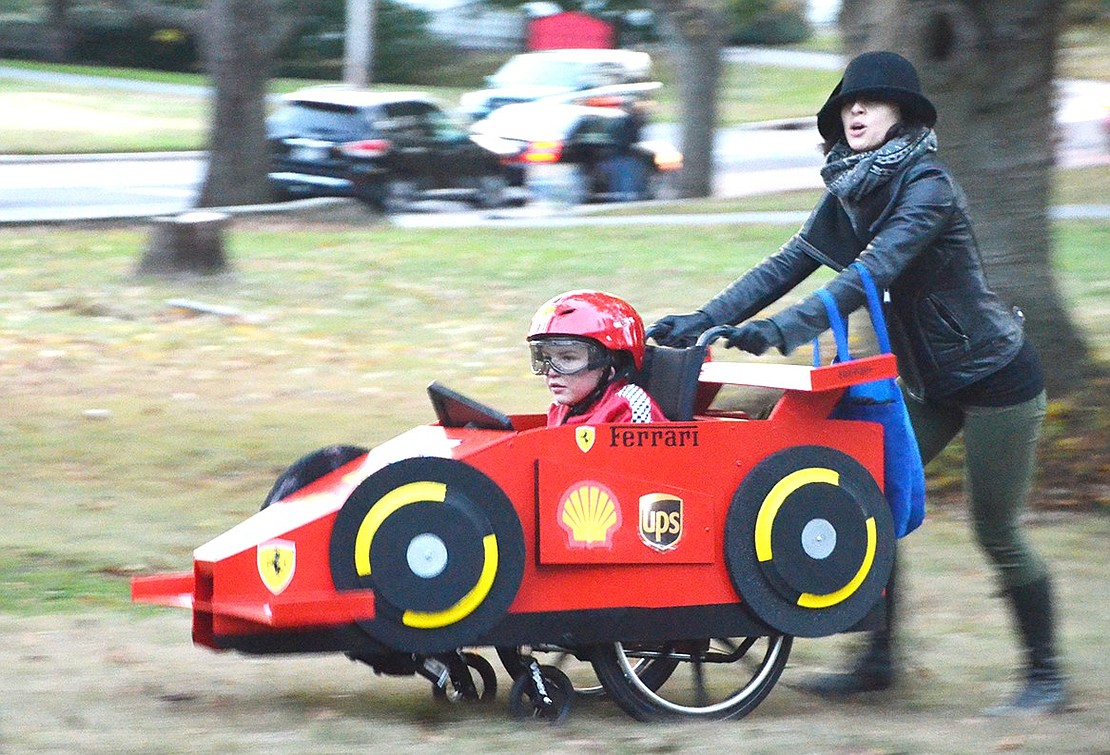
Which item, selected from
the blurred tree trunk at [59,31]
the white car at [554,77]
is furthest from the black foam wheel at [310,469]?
→ the blurred tree trunk at [59,31]

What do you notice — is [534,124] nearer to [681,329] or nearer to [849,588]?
[681,329]

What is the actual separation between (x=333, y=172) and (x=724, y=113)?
22.8 m

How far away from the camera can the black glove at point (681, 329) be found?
5.27 m

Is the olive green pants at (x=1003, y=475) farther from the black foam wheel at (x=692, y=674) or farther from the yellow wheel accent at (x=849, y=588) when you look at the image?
the black foam wheel at (x=692, y=674)

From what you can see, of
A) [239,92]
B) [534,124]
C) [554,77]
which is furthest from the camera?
[554,77]

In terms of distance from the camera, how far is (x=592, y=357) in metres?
5.13

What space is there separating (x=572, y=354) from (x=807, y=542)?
2.88 ft

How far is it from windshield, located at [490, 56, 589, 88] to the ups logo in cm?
2768

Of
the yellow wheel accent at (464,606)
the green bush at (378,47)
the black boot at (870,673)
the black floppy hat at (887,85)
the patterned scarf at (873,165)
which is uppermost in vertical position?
the green bush at (378,47)

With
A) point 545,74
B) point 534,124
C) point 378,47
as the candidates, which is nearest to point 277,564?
point 534,124

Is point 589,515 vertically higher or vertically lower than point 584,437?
lower

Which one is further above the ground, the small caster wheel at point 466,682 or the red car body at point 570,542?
the red car body at point 570,542

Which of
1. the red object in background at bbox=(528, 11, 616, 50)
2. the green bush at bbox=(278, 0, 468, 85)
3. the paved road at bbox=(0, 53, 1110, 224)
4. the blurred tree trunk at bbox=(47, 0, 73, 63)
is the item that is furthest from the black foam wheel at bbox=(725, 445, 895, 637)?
the blurred tree trunk at bbox=(47, 0, 73, 63)

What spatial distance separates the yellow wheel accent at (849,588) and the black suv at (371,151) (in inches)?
636
